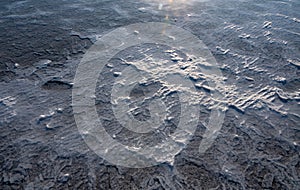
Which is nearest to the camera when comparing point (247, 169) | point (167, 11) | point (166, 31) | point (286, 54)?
point (247, 169)

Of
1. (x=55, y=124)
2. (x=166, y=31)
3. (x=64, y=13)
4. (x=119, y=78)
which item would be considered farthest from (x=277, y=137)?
(x=64, y=13)

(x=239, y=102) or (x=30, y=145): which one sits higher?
(x=239, y=102)

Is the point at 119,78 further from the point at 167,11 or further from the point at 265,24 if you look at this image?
the point at 265,24

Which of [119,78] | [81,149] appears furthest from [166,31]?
[81,149]

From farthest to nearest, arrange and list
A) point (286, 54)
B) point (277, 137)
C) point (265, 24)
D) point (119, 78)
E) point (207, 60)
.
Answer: point (265, 24) → point (286, 54) → point (207, 60) → point (119, 78) → point (277, 137)

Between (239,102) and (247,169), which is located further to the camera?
(239,102)

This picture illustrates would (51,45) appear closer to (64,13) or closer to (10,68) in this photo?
(10,68)
